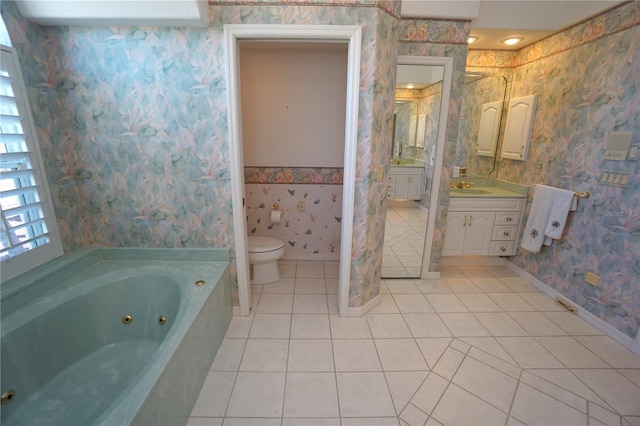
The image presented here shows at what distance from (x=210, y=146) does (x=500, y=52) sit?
313 cm

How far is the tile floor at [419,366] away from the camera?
1472mm

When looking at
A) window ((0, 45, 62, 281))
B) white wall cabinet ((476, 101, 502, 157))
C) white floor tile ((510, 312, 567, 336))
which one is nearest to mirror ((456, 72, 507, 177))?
white wall cabinet ((476, 101, 502, 157))

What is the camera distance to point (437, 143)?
2.51 m

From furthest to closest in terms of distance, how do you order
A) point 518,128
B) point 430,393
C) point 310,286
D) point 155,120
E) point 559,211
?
point 518,128, point 310,286, point 559,211, point 155,120, point 430,393

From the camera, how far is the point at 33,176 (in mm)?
1629

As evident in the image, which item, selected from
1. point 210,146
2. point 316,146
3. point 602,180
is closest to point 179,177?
point 210,146

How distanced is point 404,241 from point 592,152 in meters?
1.67

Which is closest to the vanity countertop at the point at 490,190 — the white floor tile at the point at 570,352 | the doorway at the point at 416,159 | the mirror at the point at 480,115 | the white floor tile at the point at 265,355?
the mirror at the point at 480,115

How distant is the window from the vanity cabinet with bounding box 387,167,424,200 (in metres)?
2.55

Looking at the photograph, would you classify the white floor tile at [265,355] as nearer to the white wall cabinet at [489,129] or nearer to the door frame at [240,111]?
the door frame at [240,111]

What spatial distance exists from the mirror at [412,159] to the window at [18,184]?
2.44 meters

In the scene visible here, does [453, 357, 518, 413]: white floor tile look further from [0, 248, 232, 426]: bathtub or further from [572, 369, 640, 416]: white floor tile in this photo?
[0, 248, 232, 426]: bathtub

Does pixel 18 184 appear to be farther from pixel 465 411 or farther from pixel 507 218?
pixel 507 218

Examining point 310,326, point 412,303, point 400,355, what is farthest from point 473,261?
point 310,326
